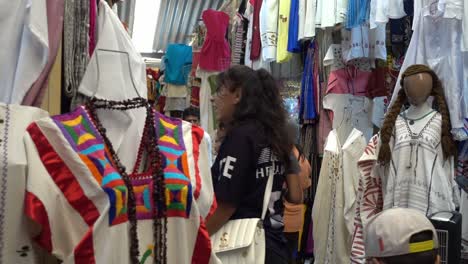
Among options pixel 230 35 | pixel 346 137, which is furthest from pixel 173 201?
pixel 230 35

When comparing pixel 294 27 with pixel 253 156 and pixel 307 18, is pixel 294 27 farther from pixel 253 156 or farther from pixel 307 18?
pixel 253 156

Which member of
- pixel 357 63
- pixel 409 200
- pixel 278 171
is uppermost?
pixel 357 63

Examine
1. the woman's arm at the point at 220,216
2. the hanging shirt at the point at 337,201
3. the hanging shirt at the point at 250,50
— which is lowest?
the hanging shirt at the point at 337,201

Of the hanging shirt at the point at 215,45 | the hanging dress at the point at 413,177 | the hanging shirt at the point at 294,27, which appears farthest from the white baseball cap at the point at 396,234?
the hanging shirt at the point at 215,45

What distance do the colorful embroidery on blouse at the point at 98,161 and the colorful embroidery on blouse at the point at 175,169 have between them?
14cm

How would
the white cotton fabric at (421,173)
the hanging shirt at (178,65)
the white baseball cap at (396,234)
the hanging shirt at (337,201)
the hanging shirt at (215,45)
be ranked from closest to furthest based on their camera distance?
the white baseball cap at (396,234) < the white cotton fabric at (421,173) < the hanging shirt at (337,201) < the hanging shirt at (215,45) < the hanging shirt at (178,65)

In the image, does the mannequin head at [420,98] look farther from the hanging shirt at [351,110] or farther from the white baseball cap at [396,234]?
the white baseball cap at [396,234]

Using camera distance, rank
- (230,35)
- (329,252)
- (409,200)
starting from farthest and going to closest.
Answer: (230,35), (329,252), (409,200)

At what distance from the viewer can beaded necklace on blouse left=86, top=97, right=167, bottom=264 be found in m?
1.49

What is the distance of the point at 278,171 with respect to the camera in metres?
2.21

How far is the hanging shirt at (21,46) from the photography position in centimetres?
162

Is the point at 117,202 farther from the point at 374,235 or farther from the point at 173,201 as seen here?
the point at 374,235

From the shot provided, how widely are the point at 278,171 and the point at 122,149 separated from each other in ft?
2.56

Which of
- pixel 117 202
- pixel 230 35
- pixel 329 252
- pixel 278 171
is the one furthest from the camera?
pixel 230 35
